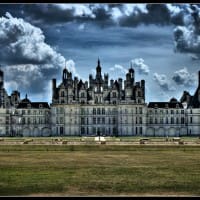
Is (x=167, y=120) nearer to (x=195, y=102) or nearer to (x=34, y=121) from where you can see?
(x=195, y=102)

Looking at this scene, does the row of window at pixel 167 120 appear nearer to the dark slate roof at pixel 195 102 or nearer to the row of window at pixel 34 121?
the dark slate roof at pixel 195 102

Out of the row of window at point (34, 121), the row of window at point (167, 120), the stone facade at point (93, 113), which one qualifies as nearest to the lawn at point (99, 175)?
the stone facade at point (93, 113)

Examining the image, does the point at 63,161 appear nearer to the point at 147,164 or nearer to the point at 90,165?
the point at 90,165

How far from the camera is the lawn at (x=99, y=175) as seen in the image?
13.7 metres

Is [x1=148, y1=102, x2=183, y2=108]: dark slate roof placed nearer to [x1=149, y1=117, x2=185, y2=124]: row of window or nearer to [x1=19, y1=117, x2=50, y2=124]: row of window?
[x1=149, y1=117, x2=185, y2=124]: row of window

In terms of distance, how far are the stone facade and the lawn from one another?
4500cm

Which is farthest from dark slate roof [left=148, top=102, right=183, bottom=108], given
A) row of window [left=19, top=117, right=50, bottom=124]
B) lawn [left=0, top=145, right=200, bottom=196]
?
lawn [left=0, top=145, right=200, bottom=196]

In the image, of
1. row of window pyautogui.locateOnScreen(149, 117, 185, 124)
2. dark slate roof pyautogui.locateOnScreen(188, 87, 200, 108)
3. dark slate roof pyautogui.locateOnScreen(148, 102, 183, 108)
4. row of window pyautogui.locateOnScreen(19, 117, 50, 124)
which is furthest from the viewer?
dark slate roof pyautogui.locateOnScreen(188, 87, 200, 108)

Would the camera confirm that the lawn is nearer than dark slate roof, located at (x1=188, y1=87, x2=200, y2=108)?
Yes

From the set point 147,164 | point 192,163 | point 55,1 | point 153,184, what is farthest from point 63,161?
point 55,1

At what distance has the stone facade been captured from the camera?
2677 inches

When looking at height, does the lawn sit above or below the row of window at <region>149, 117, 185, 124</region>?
below

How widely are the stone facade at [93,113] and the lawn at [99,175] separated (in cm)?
4500

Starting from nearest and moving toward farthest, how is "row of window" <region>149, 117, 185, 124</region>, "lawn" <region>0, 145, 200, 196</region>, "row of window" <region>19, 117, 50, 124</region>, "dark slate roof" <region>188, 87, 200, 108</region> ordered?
"lawn" <region>0, 145, 200, 196</region> → "row of window" <region>19, 117, 50, 124</region> → "row of window" <region>149, 117, 185, 124</region> → "dark slate roof" <region>188, 87, 200, 108</region>
